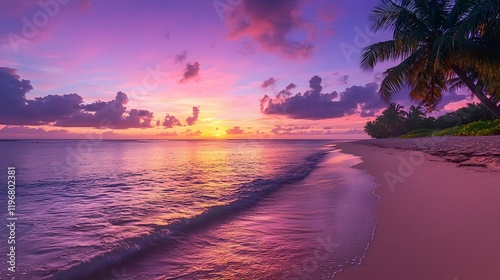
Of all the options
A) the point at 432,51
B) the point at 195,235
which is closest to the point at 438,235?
the point at 195,235

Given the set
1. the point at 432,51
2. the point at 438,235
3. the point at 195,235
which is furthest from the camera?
the point at 432,51

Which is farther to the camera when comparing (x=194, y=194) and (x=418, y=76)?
(x=418, y=76)

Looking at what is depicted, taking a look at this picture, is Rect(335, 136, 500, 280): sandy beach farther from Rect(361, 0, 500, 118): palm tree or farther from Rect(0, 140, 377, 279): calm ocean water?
Rect(361, 0, 500, 118): palm tree

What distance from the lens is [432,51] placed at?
49.2ft

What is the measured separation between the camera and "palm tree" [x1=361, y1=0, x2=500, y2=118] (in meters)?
14.2

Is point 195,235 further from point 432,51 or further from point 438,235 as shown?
point 432,51

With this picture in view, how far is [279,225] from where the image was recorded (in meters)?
6.73

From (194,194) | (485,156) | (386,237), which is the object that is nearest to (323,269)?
(386,237)

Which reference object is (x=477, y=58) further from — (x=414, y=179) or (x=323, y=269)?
(x=323, y=269)

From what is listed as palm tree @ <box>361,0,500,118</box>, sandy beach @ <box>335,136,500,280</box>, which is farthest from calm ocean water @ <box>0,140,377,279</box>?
palm tree @ <box>361,0,500,118</box>

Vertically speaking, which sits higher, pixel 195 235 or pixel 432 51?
Answer: pixel 432 51

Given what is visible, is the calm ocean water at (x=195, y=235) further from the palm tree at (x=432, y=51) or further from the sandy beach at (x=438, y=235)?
the palm tree at (x=432, y=51)

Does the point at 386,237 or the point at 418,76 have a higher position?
the point at 418,76

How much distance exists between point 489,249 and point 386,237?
147 cm
